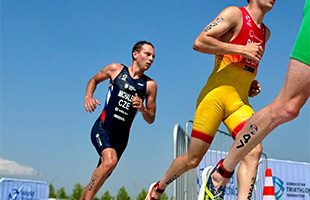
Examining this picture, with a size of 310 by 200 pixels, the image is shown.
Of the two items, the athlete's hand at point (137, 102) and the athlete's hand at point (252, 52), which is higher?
the athlete's hand at point (252, 52)

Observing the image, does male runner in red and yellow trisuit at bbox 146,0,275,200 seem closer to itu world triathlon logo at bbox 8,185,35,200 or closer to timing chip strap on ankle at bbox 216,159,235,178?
timing chip strap on ankle at bbox 216,159,235,178

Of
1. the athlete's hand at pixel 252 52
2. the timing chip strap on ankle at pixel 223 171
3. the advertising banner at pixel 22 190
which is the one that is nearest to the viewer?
the timing chip strap on ankle at pixel 223 171

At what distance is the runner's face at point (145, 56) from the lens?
234 inches

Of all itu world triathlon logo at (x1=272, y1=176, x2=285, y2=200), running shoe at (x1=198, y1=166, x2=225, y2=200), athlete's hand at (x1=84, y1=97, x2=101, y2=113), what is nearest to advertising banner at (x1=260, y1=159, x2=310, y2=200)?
itu world triathlon logo at (x1=272, y1=176, x2=285, y2=200)

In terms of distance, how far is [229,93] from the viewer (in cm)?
405

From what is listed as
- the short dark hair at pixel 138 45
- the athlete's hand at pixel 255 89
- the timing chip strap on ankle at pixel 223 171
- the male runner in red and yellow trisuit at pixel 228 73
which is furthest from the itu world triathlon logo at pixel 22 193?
the timing chip strap on ankle at pixel 223 171

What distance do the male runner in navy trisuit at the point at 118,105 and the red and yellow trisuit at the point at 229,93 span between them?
1.50 m

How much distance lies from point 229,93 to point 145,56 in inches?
85.6

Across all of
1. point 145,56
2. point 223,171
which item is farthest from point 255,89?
point 145,56

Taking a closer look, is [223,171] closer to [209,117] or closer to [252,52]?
[209,117]

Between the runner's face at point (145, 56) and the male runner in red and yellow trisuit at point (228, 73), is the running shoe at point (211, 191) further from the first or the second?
the runner's face at point (145, 56)

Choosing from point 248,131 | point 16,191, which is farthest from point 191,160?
point 16,191

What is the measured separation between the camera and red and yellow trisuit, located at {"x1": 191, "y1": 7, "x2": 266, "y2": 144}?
4031 millimetres

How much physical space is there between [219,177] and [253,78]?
1.33m
